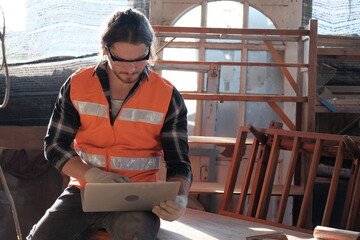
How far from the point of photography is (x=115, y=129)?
2.48 metres

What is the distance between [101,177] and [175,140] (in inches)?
15.7

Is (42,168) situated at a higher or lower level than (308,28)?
lower

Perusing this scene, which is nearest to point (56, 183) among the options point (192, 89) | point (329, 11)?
point (192, 89)

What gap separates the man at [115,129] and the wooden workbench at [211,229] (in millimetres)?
379

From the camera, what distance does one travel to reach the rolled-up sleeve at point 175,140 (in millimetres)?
2553

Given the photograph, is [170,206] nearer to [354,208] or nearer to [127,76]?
[127,76]

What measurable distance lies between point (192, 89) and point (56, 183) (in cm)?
168

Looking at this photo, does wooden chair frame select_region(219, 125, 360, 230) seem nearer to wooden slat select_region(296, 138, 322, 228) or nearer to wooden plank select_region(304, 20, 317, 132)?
wooden slat select_region(296, 138, 322, 228)

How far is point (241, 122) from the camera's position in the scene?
576cm

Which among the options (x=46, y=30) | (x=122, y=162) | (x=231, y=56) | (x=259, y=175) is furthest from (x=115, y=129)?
(x=231, y=56)

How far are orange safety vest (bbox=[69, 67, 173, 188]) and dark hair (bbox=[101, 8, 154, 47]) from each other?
0.23m

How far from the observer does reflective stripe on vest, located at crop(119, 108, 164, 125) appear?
97.6 inches

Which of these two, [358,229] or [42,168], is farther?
[42,168]

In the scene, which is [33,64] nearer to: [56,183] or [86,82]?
[56,183]
